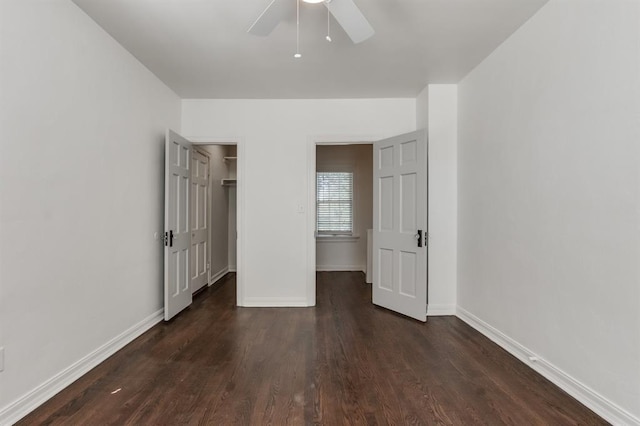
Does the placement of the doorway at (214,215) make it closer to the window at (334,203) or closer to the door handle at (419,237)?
the window at (334,203)

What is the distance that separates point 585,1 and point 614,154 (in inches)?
38.6

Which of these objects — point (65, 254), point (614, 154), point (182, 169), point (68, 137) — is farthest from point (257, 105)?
point (614, 154)

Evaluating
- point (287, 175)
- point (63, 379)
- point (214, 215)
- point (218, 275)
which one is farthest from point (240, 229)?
point (63, 379)

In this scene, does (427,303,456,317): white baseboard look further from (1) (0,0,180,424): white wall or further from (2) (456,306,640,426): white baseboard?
(1) (0,0,180,424): white wall

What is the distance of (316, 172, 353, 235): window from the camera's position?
6.66m

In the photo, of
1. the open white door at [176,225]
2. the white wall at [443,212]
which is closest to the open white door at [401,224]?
the white wall at [443,212]

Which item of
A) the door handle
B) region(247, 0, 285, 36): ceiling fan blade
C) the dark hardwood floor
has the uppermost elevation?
region(247, 0, 285, 36): ceiling fan blade

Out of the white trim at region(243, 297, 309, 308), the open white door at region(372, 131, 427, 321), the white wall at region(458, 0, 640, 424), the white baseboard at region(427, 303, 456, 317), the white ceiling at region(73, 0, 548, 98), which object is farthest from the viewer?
the white trim at region(243, 297, 309, 308)

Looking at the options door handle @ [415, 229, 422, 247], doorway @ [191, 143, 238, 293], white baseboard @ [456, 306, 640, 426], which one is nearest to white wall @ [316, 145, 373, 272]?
doorway @ [191, 143, 238, 293]

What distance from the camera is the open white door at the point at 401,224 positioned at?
142 inches

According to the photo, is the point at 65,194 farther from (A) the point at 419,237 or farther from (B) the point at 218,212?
(B) the point at 218,212

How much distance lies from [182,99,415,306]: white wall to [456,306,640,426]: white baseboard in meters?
2.09

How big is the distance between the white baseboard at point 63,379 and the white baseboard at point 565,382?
10.7 feet

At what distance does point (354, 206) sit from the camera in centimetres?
662
